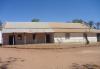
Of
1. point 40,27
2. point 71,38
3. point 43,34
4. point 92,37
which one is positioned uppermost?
point 40,27

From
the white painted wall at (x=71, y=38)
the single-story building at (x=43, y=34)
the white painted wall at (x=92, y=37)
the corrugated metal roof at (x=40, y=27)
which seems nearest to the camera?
the single-story building at (x=43, y=34)

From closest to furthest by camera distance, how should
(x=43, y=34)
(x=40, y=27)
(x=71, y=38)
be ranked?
1. (x=43, y=34)
2. (x=71, y=38)
3. (x=40, y=27)

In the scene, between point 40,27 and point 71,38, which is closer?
point 71,38

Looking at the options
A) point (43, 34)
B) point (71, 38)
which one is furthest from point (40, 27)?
point (71, 38)

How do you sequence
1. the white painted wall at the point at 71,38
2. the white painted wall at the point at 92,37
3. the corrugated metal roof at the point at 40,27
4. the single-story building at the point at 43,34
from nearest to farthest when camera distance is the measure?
the single-story building at the point at 43,34
the corrugated metal roof at the point at 40,27
the white painted wall at the point at 71,38
the white painted wall at the point at 92,37

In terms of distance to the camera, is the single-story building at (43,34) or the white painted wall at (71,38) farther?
the white painted wall at (71,38)

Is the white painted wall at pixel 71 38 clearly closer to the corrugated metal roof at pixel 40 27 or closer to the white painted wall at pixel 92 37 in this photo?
the white painted wall at pixel 92 37

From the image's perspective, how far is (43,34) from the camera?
43.3m

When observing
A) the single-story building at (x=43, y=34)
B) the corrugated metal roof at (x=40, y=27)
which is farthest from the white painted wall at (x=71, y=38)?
the corrugated metal roof at (x=40, y=27)

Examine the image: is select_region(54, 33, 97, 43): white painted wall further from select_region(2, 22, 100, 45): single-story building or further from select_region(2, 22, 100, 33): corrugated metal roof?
select_region(2, 22, 100, 33): corrugated metal roof

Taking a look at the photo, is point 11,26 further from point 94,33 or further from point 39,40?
point 94,33

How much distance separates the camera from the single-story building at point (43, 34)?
4072cm

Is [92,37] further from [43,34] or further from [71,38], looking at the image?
[43,34]

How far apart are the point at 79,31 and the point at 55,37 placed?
5098 mm
